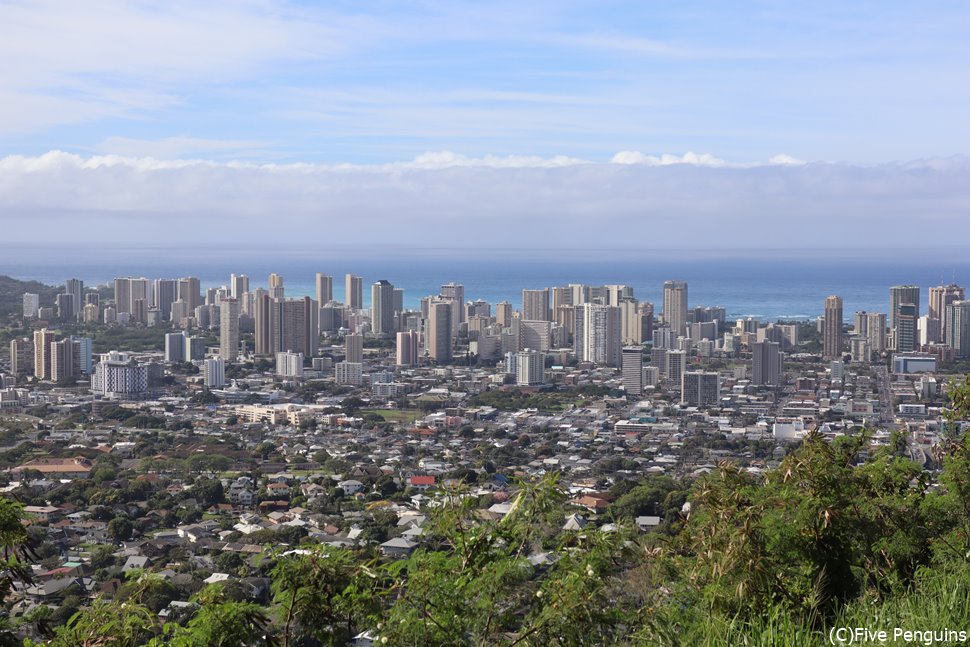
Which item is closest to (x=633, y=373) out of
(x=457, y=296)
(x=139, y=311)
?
(x=457, y=296)

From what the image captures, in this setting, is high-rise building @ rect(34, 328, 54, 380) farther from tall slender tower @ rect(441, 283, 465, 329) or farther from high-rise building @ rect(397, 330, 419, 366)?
tall slender tower @ rect(441, 283, 465, 329)

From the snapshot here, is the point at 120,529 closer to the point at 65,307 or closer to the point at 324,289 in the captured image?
the point at 65,307

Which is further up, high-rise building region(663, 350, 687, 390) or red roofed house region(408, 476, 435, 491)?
high-rise building region(663, 350, 687, 390)

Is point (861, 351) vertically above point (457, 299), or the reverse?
point (457, 299)

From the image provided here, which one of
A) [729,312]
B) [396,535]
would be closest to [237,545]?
[396,535]

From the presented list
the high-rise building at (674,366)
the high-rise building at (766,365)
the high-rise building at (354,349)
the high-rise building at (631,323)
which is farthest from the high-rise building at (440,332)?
the high-rise building at (766,365)

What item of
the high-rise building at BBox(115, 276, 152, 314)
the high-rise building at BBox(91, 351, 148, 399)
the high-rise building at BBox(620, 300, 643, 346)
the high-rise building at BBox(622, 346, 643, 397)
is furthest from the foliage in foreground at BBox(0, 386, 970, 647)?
the high-rise building at BBox(115, 276, 152, 314)
